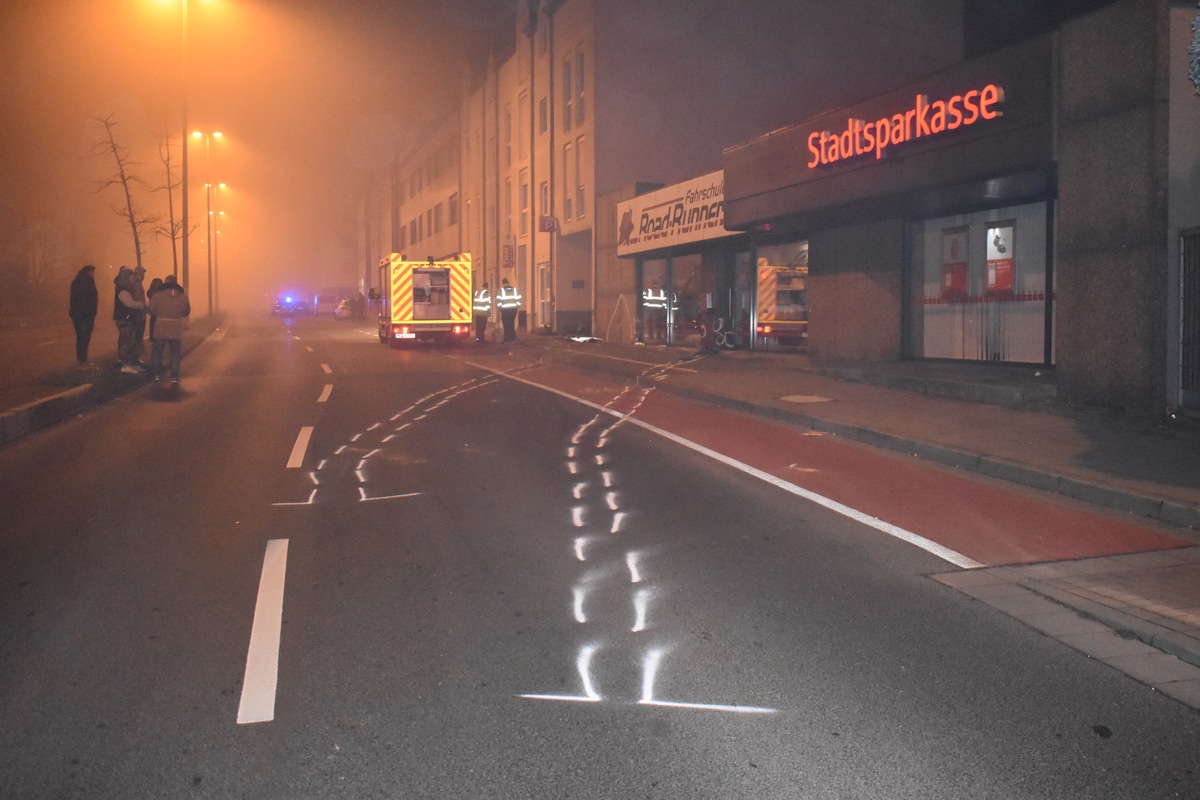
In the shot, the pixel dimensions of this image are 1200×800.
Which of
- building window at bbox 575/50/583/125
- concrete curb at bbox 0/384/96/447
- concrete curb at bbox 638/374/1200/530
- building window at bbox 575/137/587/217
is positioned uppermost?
building window at bbox 575/50/583/125

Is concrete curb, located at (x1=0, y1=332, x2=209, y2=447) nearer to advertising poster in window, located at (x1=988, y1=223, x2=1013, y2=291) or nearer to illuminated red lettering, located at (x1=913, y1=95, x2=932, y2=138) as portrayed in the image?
illuminated red lettering, located at (x1=913, y1=95, x2=932, y2=138)

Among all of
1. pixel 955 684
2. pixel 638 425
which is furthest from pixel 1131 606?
pixel 638 425

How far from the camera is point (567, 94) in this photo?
1443 inches

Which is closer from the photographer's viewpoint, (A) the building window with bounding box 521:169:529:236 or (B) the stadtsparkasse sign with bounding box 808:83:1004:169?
(B) the stadtsparkasse sign with bounding box 808:83:1004:169

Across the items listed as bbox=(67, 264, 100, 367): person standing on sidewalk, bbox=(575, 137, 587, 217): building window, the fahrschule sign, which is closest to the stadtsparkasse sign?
the fahrschule sign

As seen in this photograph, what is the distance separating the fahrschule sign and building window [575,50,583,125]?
680 centimetres

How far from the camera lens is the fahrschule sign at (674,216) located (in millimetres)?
23516

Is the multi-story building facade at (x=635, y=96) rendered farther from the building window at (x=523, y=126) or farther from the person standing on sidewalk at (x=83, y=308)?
the person standing on sidewalk at (x=83, y=308)

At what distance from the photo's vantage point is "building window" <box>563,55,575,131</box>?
119 feet

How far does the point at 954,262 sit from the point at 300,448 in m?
11.4

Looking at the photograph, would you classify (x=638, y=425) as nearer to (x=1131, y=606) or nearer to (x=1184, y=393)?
(x=1184, y=393)

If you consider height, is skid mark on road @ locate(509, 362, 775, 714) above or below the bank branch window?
below

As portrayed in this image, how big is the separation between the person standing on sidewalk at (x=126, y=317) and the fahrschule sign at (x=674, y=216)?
39.1 feet

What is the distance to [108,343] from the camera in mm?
31062
